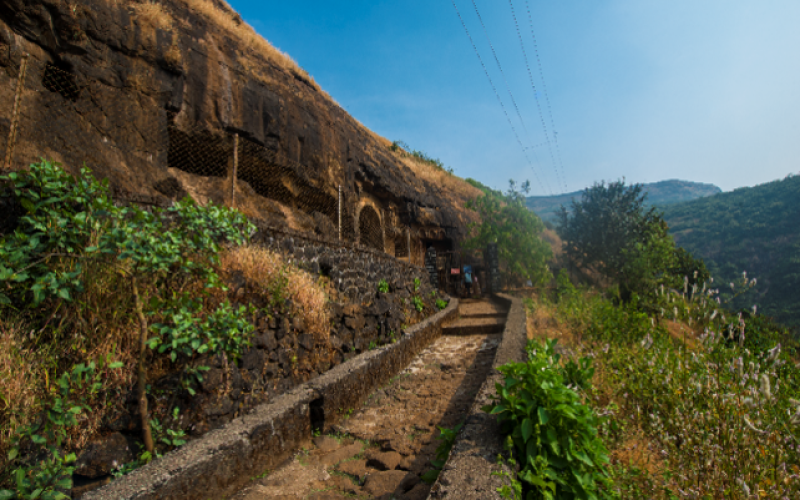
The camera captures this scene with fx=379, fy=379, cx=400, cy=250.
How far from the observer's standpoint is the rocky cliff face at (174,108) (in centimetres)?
633

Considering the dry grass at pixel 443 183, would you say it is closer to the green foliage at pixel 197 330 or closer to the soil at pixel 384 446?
the soil at pixel 384 446

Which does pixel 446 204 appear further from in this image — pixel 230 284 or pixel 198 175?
pixel 230 284

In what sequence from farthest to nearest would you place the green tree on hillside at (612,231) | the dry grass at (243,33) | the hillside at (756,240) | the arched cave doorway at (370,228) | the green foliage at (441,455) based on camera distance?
the hillside at (756,240) → the green tree on hillside at (612,231) → the arched cave doorway at (370,228) → the dry grass at (243,33) → the green foliage at (441,455)

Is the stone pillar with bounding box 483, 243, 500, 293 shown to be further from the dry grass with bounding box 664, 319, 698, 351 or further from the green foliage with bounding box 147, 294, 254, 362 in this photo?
the green foliage with bounding box 147, 294, 254, 362

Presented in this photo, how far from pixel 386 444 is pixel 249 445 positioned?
3.85 feet

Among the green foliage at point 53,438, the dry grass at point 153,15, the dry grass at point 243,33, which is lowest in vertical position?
the green foliage at point 53,438

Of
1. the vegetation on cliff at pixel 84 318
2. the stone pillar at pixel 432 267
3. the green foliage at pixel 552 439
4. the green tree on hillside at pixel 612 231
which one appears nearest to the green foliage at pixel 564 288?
the green tree on hillside at pixel 612 231

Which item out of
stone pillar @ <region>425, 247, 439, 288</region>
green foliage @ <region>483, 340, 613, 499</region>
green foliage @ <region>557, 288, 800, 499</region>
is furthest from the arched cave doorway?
Answer: green foliage @ <region>483, 340, 613, 499</region>

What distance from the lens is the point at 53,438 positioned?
227 cm

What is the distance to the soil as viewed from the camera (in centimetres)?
257

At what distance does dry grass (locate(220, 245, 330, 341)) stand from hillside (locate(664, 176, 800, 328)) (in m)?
40.7

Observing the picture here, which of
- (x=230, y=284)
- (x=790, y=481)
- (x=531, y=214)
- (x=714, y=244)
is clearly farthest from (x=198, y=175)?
(x=714, y=244)

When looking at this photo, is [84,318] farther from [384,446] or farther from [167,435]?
[384,446]

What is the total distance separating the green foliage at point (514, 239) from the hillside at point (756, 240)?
28018 millimetres
